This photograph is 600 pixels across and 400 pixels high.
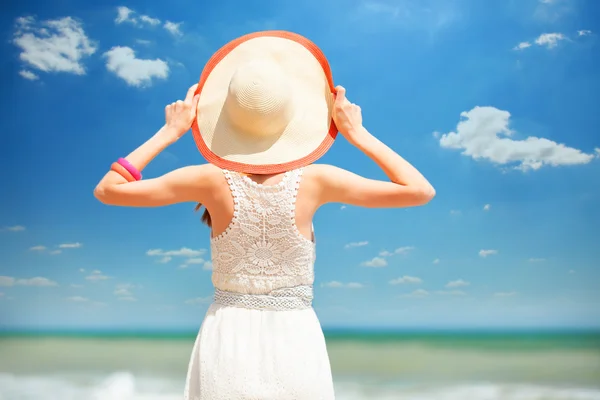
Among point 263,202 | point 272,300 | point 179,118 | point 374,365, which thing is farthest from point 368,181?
point 374,365

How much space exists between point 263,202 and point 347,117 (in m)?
0.30

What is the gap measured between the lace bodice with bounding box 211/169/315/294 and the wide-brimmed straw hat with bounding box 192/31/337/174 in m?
0.05

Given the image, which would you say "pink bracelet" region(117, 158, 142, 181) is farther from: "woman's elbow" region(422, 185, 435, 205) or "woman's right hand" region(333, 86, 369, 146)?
"woman's elbow" region(422, 185, 435, 205)

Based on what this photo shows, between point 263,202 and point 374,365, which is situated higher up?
point 263,202

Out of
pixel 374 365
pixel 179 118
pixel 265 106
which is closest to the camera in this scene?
pixel 265 106

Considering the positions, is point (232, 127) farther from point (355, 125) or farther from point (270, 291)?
point (270, 291)

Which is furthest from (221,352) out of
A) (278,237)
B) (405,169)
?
(405,169)

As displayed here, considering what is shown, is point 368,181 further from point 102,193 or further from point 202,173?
point 102,193

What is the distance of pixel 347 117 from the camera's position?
1.59 metres

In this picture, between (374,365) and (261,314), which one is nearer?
(261,314)

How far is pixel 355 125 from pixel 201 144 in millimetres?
377

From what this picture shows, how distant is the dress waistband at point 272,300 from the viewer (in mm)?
1532

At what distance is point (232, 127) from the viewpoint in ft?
5.17

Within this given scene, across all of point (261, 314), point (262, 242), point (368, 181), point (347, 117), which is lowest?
point (261, 314)
